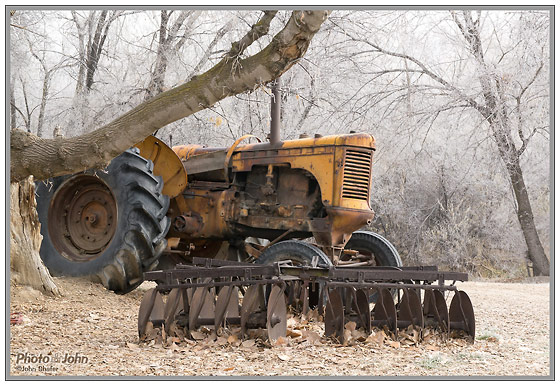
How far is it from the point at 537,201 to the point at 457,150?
211cm

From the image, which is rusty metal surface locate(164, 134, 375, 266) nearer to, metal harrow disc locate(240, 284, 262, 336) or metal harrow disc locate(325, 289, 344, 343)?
metal harrow disc locate(325, 289, 344, 343)

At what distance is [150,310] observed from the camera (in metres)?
5.02

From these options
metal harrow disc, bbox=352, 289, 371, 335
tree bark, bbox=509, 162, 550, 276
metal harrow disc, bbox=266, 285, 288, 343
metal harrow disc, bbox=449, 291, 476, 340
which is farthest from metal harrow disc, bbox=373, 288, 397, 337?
tree bark, bbox=509, 162, 550, 276

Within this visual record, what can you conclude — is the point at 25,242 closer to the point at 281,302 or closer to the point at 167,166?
the point at 167,166

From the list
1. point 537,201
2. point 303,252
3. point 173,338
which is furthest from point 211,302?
point 537,201

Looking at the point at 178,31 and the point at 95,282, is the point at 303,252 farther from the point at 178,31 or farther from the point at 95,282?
the point at 178,31

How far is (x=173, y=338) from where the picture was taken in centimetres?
484

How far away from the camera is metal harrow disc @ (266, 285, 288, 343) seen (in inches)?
187

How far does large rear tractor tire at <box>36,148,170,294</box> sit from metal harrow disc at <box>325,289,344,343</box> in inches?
108

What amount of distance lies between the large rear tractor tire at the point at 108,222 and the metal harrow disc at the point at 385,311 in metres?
2.89

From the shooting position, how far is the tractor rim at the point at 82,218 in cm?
746

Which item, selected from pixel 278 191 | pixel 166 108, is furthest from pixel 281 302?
pixel 278 191

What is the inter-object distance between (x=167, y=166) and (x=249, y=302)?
3.45 meters

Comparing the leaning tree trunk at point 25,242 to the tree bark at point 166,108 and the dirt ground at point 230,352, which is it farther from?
the tree bark at point 166,108
